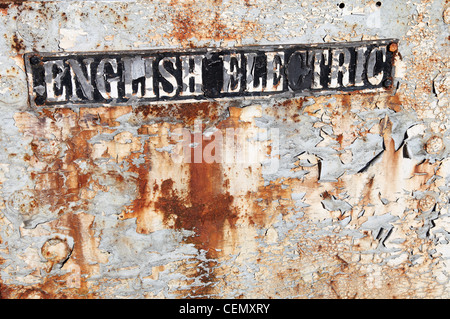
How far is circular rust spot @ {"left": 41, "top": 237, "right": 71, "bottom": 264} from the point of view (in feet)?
5.92

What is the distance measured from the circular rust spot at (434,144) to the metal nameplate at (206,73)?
0.39 m

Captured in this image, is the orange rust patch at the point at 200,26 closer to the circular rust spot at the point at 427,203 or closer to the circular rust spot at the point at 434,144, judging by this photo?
the circular rust spot at the point at 434,144

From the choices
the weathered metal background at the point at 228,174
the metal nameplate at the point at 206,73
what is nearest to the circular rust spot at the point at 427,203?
the weathered metal background at the point at 228,174

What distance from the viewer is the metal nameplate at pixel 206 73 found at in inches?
64.1

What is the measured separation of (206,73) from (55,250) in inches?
→ 47.8

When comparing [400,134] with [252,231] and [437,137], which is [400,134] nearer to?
[437,137]

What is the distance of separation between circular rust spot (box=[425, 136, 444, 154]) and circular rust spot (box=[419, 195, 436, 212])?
0.87 feet

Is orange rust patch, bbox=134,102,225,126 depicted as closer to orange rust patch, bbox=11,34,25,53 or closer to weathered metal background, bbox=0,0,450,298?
weathered metal background, bbox=0,0,450,298

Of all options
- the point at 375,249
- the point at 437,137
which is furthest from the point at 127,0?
the point at 375,249

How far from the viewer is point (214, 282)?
1.97m

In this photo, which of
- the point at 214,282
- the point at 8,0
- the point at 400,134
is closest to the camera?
the point at 8,0

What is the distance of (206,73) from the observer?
1.68 metres

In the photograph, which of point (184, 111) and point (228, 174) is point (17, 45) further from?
point (228, 174)

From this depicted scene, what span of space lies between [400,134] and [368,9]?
2.18 feet
